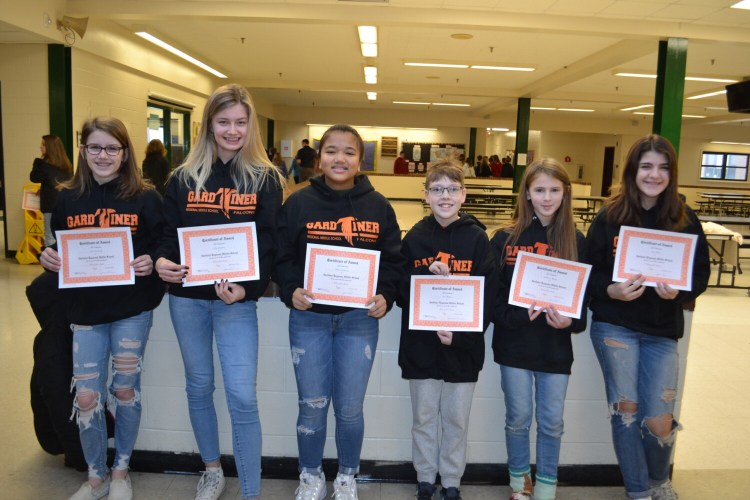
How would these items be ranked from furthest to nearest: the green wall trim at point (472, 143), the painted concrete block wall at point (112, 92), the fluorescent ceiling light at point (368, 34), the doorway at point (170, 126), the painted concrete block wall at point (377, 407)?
the green wall trim at point (472, 143)
the doorway at point (170, 126)
the fluorescent ceiling light at point (368, 34)
the painted concrete block wall at point (112, 92)
the painted concrete block wall at point (377, 407)

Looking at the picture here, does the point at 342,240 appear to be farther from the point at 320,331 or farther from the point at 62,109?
the point at 62,109

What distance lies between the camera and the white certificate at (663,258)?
217 cm

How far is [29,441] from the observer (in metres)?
2.82

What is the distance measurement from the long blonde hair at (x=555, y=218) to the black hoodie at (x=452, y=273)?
0.19m

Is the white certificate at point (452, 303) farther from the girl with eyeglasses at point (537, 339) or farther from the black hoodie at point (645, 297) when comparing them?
the black hoodie at point (645, 297)

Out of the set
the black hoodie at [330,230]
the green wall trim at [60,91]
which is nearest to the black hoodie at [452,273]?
the black hoodie at [330,230]

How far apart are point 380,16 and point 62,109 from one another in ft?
14.2

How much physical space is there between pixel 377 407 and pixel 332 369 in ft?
1.48

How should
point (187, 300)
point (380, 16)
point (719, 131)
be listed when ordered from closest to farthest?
point (187, 300)
point (380, 16)
point (719, 131)

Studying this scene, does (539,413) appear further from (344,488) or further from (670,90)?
(670,90)

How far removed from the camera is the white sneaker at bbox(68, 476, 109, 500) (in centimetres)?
226

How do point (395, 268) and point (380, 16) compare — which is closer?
point (395, 268)

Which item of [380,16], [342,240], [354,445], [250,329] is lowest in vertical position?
[354,445]

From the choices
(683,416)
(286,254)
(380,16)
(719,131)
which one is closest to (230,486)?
(286,254)
